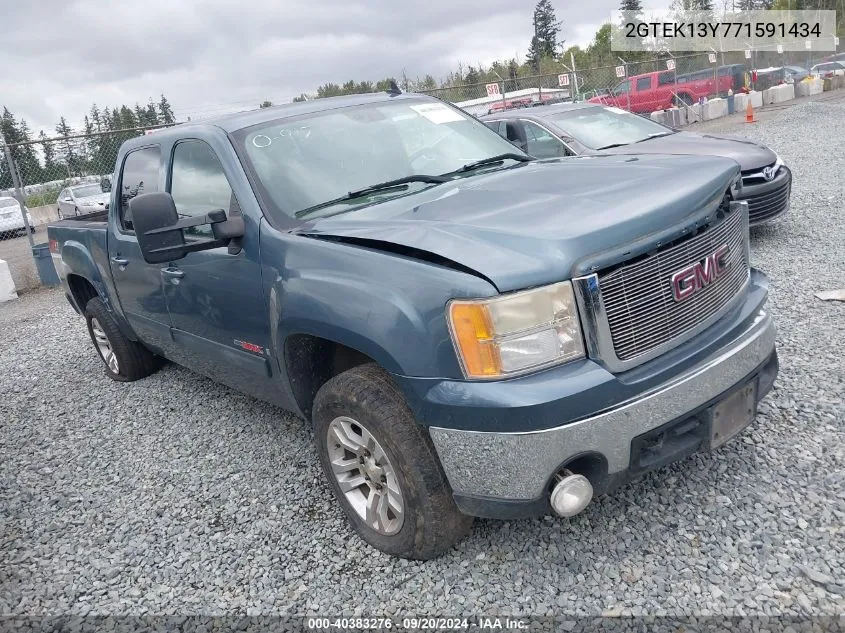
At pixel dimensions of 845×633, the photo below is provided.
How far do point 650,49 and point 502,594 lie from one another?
210 ft

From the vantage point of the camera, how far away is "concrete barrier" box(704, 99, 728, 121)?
76.7ft

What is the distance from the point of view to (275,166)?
11.2 ft

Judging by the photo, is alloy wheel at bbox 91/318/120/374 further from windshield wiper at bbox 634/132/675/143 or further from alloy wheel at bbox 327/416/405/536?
windshield wiper at bbox 634/132/675/143

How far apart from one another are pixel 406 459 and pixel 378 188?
142cm

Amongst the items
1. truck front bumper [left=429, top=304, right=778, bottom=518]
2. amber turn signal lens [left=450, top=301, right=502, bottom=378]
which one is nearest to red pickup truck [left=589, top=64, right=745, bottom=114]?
truck front bumper [left=429, top=304, right=778, bottom=518]

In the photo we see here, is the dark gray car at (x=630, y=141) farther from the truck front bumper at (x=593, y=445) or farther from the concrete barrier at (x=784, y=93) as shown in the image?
the concrete barrier at (x=784, y=93)

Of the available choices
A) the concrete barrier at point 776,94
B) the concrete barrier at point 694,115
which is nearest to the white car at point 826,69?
the concrete barrier at point 776,94

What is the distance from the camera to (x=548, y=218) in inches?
99.1

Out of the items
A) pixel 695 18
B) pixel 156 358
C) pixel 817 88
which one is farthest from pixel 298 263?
pixel 695 18

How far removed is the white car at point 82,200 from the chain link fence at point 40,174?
3cm

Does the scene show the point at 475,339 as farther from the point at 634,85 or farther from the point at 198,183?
the point at 634,85

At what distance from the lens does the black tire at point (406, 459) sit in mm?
2572

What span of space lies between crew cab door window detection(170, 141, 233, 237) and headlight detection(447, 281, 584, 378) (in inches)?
65.2

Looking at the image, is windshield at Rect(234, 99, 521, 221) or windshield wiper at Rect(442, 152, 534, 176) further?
windshield wiper at Rect(442, 152, 534, 176)
